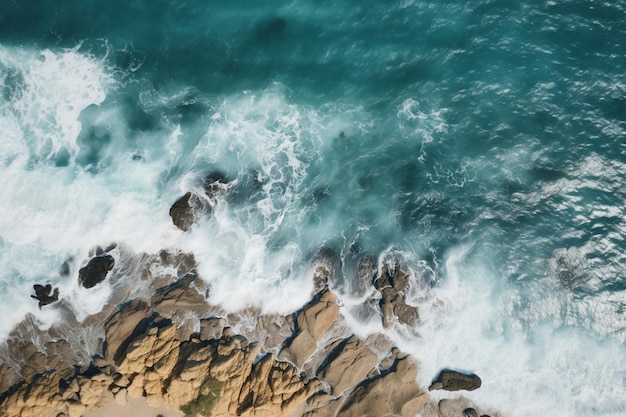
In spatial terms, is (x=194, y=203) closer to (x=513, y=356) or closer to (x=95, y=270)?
(x=95, y=270)

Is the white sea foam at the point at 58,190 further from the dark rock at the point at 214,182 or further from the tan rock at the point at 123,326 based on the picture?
the dark rock at the point at 214,182

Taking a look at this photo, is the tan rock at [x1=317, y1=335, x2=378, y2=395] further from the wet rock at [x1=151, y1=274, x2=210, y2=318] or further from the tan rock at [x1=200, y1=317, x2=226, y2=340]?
the wet rock at [x1=151, y1=274, x2=210, y2=318]

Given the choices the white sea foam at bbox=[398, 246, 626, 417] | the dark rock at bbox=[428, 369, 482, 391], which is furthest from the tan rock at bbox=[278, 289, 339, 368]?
the dark rock at bbox=[428, 369, 482, 391]

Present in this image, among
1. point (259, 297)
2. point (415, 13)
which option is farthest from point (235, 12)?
point (259, 297)

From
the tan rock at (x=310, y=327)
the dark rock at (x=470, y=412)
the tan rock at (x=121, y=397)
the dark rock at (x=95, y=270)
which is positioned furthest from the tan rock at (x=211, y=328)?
the dark rock at (x=470, y=412)

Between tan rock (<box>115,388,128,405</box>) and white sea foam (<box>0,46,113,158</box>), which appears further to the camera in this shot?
white sea foam (<box>0,46,113,158</box>)

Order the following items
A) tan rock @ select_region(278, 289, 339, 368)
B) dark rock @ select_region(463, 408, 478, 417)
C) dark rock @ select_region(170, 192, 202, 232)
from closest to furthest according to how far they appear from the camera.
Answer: dark rock @ select_region(463, 408, 478, 417), tan rock @ select_region(278, 289, 339, 368), dark rock @ select_region(170, 192, 202, 232)
